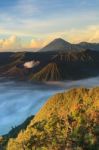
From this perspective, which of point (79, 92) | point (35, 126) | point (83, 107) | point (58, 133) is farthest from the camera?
point (79, 92)

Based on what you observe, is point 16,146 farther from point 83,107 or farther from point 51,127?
point 83,107

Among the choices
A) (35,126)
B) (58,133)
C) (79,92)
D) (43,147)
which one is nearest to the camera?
(43,147)

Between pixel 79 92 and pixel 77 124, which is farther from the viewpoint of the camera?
pixel 79 92

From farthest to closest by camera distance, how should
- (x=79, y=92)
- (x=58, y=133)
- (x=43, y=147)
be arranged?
(x=79, y=92)
(x=58, y=133)
(x=43, y=147)

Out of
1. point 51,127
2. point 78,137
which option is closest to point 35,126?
point 51,127

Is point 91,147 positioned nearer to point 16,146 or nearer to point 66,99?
point 16,146

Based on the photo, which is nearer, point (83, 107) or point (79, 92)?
point (83, 107)

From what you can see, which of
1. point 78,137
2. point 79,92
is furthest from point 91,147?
point 79,92

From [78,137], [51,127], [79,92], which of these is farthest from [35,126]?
[79,92]

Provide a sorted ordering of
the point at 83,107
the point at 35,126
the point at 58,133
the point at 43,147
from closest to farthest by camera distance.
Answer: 1. the point at 43,147
2. the point at 58,133
3. the point at 35,126
4. the point at 83,107
